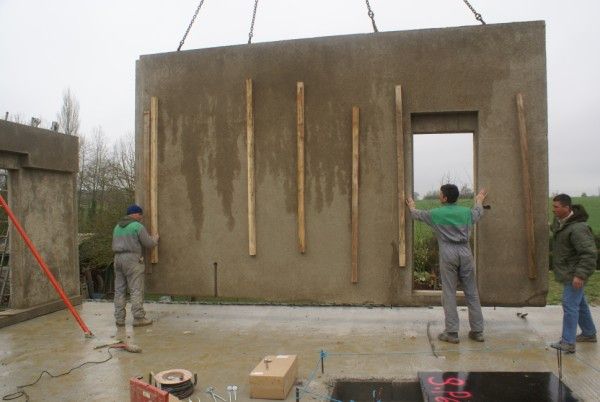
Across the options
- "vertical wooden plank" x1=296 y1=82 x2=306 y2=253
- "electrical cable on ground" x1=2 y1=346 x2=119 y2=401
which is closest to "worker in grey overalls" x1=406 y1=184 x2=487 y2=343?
"vertical wooden plank" x1=296 y1=82 x2=306 y2=253

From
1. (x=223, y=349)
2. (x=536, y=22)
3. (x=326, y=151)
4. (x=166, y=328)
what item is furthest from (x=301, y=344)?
(x=536, y=22)

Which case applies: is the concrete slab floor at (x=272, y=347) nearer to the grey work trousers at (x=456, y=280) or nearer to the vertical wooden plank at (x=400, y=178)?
the grey work trousers at (x=456, y=280)

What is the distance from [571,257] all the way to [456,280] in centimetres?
116

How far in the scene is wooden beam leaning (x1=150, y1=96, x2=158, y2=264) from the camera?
6.91m

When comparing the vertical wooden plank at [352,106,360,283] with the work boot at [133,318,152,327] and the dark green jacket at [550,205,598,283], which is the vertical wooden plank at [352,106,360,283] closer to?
the dark green jacket at [550,205,598,283]

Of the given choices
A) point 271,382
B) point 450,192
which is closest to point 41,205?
point 271,382

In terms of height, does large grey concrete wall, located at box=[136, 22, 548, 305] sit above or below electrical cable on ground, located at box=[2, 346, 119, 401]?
above

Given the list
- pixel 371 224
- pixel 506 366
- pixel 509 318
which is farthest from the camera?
Answer: pixel 509 318

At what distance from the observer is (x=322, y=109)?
641 centimetres

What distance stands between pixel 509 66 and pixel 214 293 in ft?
15.2

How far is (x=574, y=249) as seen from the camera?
16.9ft

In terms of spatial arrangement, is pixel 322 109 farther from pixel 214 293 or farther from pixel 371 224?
pixel 214 293

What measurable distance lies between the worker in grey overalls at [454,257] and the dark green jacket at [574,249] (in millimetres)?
821

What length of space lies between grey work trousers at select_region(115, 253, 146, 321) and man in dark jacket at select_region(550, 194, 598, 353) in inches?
192
